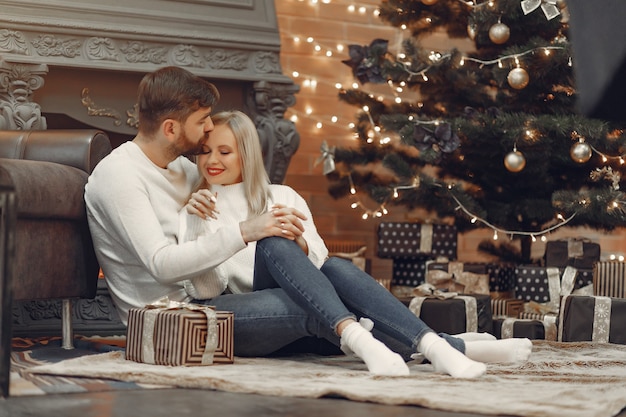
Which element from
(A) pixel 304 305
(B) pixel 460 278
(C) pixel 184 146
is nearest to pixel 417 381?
(A) pixel 304 305

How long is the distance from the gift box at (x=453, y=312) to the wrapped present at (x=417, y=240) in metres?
0.88

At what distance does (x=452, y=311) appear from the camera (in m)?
3.33

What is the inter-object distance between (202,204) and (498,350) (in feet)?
2.96

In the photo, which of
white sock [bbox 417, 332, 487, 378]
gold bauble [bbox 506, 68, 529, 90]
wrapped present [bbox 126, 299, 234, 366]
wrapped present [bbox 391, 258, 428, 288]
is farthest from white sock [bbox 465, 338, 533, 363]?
wrapped present [bbox 391, 258, 428, 288]

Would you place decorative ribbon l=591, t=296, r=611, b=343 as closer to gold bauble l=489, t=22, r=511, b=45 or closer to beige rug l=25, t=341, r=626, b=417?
beige rug l=25, t=341, r=626, b=417

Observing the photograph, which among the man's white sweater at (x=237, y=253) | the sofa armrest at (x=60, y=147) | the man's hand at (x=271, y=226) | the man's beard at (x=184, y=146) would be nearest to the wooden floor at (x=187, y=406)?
the man's hand at (x=271, y=226)

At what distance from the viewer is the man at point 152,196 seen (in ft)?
8.38

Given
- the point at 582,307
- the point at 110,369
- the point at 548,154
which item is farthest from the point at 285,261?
the point at 548,154

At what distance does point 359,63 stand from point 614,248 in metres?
2.26

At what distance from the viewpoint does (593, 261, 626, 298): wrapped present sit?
3635 mm

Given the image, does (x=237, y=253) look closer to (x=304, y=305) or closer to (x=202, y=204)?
(x=202, y=204)

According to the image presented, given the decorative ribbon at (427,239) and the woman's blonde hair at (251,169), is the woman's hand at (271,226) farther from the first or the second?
the decorative ribbon at (427,239)

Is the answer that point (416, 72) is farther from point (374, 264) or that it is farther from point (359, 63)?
point (374, 264)

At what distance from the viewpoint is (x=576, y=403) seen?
→ 1.86 meters
